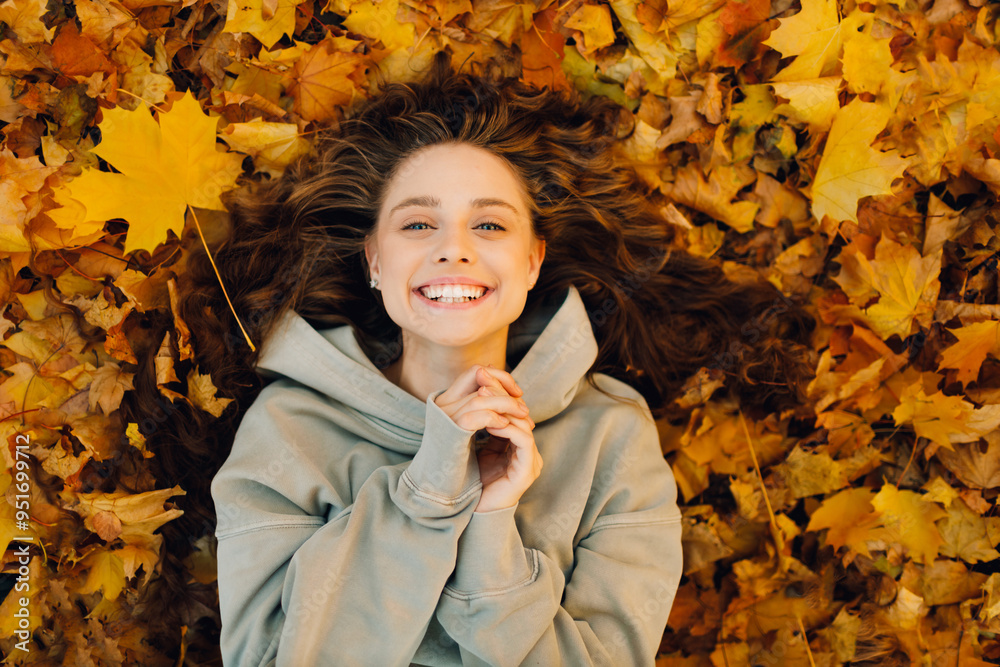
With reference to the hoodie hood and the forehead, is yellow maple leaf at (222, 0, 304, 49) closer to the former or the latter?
the forehead

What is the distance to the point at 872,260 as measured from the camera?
8.96 feet

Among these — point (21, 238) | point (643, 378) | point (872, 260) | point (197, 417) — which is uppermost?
point (21, 238)

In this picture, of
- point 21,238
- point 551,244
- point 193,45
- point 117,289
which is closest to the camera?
point 21,238

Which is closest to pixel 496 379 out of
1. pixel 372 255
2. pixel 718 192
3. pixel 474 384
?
pixel 474 384

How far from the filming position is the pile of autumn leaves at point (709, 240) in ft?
7.97

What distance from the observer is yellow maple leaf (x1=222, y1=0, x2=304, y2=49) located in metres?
2.46

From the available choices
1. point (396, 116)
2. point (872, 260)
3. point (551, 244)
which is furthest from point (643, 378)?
point (396, 116)

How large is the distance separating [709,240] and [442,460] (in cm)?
159

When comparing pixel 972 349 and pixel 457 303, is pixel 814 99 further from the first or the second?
pixel 457 303

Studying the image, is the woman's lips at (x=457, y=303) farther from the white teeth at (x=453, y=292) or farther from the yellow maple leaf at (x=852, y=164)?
the yellow maple leaf at (x=852, y=164)

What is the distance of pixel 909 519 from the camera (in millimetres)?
2730

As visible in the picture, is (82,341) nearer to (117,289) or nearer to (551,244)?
(117,289)

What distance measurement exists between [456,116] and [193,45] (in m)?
1.01

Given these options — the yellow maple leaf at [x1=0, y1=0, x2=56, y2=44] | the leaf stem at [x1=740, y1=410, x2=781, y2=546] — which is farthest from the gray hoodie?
the yellow maple leaf at [x1=0, y1=0, x2=56, y2=44]
